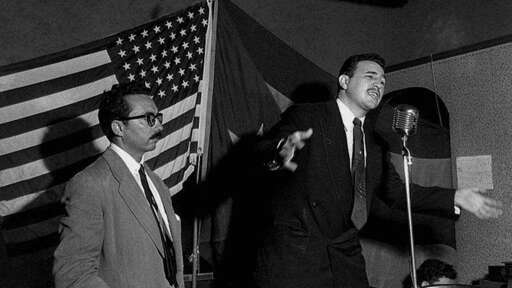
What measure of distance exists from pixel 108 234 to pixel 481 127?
7.55ft

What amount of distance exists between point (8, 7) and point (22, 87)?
761 mm

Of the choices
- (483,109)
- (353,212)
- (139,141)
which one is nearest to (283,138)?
(353,212)

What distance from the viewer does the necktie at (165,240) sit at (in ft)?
7.54

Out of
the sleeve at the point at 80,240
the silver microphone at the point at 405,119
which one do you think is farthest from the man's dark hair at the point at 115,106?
the silver microphone at the point at 405,119

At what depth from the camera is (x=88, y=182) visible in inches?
83.7

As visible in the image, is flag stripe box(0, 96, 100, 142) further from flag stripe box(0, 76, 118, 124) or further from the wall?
the wall

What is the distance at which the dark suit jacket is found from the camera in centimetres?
228

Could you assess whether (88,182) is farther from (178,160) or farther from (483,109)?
(483,109)

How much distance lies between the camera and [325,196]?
2.37 meters

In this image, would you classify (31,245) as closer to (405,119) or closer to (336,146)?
(336,146)

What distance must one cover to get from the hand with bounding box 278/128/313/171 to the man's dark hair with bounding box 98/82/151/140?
31.8 inches

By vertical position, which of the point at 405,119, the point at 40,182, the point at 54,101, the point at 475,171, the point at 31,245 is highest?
the point at 54,101

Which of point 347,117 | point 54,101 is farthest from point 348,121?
point 54,101

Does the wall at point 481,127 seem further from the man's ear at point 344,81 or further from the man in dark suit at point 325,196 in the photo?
the man's ear at point 344,81
